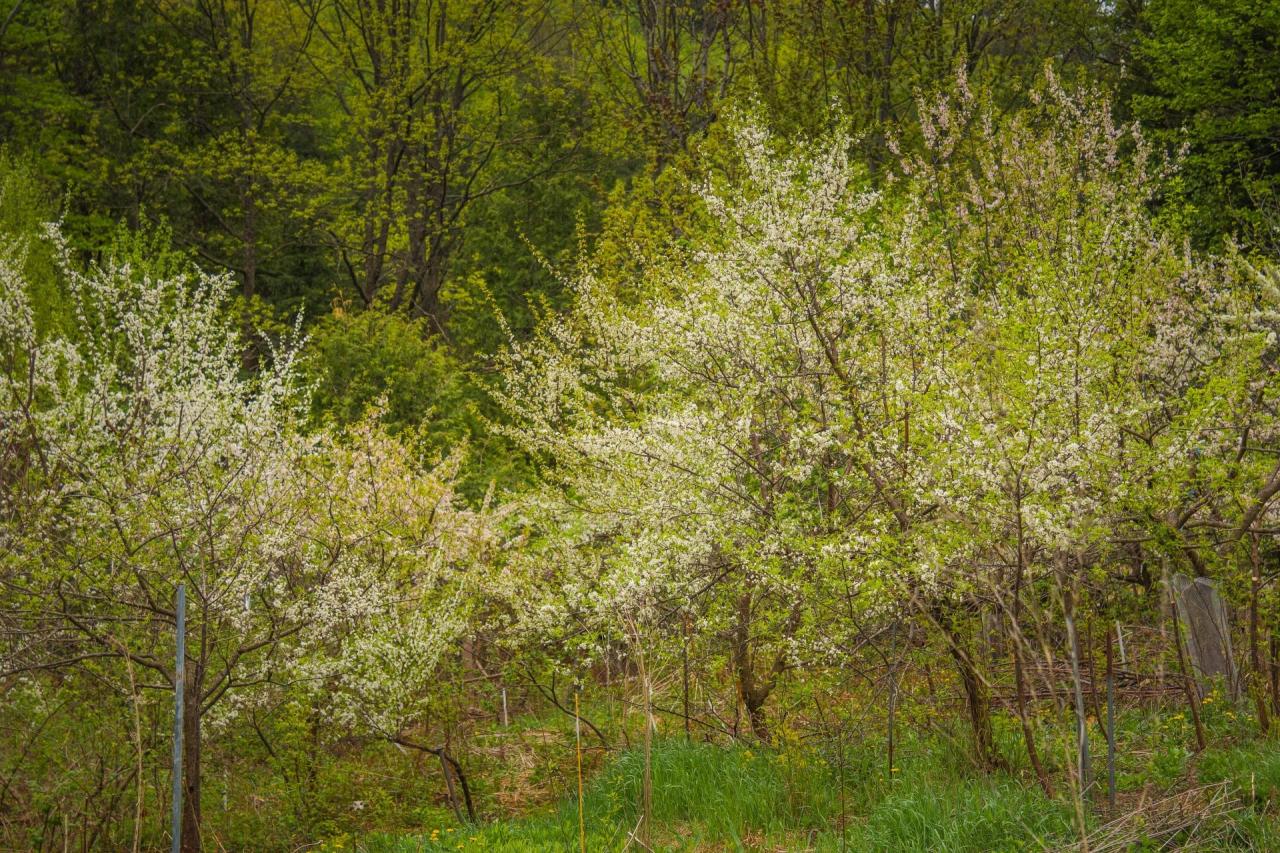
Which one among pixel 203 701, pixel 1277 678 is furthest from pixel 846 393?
pixel 203 701

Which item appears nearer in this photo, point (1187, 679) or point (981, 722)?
point (1187, 679)

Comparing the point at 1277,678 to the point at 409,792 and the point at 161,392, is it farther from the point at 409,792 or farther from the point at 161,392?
the point at 161,392

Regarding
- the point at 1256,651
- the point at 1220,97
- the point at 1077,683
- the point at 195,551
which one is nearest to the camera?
the point at 1077,683

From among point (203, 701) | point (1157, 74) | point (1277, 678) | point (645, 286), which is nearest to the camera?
point (1277, 678)

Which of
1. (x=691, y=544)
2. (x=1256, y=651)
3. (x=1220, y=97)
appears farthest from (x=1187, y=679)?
(x=1220, y=97)

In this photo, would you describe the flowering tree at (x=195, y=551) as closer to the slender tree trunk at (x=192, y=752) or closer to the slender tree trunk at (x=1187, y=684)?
the slender tree trunk at (x=192, y=752)

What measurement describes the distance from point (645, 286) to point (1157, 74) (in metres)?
12.7

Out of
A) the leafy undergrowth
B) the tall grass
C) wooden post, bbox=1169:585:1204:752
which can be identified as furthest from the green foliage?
the tall grass

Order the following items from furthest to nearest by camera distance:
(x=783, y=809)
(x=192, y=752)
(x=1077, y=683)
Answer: (x=192, y=752) → (x=783, y=809) → (x=1077, y=683)

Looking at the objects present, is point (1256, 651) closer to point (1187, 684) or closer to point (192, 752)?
point (1187, 684)

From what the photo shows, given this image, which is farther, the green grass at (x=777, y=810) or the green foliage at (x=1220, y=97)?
the green foliage at (x=1220, y=97)

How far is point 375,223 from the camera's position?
846 inches

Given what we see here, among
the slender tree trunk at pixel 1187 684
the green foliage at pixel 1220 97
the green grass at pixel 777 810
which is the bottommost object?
the green grass at pixel 777 810

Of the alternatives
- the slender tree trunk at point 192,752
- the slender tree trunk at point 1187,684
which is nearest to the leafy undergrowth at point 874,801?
the slender tree trunk at point 1187,684
